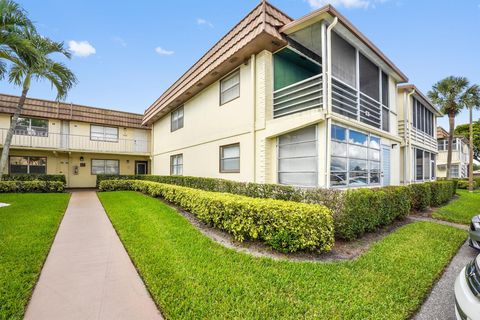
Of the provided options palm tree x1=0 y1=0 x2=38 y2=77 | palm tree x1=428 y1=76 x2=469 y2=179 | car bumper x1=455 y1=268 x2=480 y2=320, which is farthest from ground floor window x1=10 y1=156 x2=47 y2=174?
palm tree x1=428 y1=76 x2=469 y2=179

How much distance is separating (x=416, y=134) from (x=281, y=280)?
49.4 ft

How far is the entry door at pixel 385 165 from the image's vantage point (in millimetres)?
10177

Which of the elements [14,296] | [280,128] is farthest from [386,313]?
[280,128]

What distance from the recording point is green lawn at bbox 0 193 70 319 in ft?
9.65

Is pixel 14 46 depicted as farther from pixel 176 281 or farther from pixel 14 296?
pixel 176 281

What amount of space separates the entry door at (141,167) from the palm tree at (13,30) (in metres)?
14.3

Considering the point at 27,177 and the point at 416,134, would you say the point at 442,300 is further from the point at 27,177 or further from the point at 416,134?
the point at 27,177

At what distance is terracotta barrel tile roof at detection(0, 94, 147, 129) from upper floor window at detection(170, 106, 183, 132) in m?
7.17

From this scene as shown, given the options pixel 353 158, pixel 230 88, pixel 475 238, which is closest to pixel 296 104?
pixel 353 158

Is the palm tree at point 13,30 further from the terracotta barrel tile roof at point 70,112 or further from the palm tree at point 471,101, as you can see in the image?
the palm tree at point 471,101

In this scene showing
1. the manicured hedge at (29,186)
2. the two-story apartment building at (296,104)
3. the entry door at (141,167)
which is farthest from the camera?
the entry door at (141,167)

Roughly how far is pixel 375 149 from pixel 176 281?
9.18 meters

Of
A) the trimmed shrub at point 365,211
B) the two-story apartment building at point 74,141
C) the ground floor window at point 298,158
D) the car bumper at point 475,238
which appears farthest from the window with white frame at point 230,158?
the two-story apartment building at point 74,141

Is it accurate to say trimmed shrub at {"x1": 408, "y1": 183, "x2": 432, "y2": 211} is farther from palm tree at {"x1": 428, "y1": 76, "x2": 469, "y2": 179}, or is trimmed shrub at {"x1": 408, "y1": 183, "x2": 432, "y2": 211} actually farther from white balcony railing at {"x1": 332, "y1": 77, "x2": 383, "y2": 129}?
palm tree at {"x1": 428, "y1": 76, "x2": 469, "y2": 179}
